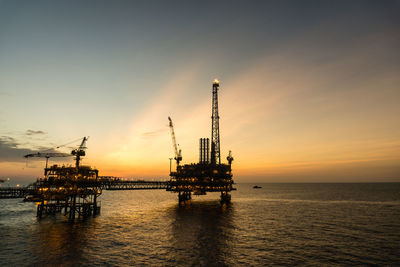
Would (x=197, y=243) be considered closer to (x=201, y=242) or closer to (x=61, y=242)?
(x=201, y=242)

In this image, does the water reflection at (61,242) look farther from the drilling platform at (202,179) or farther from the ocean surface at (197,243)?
the drilling platform at (202,179)

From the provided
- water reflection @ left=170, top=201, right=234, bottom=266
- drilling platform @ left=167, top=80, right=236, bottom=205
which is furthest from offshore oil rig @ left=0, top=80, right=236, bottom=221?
water reflection @ left=170, top=201, right=234, bottom=266

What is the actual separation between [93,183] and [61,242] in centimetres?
3560

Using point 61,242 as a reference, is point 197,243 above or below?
below

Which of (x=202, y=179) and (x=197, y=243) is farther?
(x=202, y=179)

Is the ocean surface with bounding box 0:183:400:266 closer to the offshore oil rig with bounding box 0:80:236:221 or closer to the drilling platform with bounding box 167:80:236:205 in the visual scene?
the offshore oil rig with bounding box 0:80:236:221

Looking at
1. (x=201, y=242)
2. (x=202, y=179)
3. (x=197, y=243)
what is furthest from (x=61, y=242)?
(x=202, y=179)

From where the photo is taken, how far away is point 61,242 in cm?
4812

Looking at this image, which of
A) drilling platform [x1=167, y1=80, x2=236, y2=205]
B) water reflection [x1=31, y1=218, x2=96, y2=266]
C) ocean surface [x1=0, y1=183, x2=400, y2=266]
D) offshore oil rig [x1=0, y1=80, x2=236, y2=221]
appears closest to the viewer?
water reflection [x1=31, y1=218, x2=96, y2=266]

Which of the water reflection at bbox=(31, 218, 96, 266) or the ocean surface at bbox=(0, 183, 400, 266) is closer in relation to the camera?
the water reflection at bbox=(31, 218, 96, 266)

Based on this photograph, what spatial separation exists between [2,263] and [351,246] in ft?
204

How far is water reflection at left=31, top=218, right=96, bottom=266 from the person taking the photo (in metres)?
38.2

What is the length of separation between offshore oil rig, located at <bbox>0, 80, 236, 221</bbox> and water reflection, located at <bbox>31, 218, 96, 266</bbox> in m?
10.4

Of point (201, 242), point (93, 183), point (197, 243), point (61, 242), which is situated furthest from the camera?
point (93, 183)
